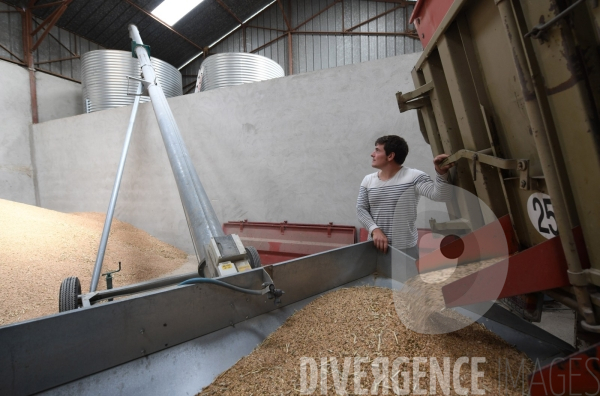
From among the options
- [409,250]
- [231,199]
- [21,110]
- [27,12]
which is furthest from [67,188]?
[409,250]

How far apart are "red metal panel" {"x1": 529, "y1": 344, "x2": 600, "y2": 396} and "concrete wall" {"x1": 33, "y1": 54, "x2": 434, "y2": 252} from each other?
2.82m

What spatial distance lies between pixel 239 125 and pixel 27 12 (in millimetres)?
7020

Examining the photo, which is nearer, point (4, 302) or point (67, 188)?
point (4, 302)

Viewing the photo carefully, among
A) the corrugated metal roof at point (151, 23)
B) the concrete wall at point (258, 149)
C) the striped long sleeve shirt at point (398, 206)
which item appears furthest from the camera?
the corrugated metal roof at point (151, 23)

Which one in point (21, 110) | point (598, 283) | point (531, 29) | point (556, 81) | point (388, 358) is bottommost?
point (388, 358)

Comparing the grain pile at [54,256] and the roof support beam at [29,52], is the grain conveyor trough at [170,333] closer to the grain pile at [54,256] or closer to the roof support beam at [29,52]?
the grain pile at [54,256]

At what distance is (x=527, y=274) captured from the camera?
108 cm

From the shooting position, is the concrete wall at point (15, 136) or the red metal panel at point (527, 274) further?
the concrete wall at point (15, 136)

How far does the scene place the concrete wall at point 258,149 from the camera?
3854 mm

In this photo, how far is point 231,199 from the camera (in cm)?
481

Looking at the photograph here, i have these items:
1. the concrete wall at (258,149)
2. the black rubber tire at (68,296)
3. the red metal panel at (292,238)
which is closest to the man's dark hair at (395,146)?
the concrete wall at (258,149)

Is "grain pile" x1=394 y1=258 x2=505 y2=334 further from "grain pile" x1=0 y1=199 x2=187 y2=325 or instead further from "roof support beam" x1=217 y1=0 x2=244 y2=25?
"roof support beam" x1=217 y1=0 x2=244 y2=25

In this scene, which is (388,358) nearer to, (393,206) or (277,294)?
(277,294)

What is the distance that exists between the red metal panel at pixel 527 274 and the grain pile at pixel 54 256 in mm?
3381
